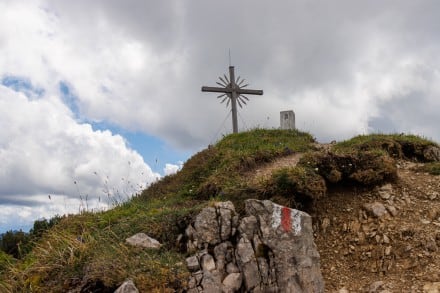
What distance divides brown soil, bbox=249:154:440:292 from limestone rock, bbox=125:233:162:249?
11.5ft

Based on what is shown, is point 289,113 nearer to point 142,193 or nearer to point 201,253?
point 142,193

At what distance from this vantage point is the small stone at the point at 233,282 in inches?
310

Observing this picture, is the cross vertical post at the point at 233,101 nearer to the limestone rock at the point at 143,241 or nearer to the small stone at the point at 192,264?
the limestone rock at the point at 143,241

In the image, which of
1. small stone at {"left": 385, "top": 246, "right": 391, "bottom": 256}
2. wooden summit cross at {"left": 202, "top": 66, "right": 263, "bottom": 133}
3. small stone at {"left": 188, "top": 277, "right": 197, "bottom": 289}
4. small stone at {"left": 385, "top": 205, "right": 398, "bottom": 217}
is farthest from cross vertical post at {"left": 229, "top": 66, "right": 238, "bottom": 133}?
small stone at {"left": 188, "top": 277, "right": 197, "bottom": 289}

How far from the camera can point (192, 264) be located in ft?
26.2

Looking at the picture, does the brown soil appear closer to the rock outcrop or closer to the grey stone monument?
the rock outcrop

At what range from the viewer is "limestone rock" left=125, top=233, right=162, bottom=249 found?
867 cm

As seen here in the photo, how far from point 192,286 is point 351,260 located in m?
3.87

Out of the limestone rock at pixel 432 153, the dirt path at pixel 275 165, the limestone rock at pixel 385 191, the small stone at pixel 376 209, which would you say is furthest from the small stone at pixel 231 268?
the limestone rock at pixel 432 153

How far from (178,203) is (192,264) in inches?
208

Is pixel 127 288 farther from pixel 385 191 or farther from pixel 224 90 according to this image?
pixel 224 90

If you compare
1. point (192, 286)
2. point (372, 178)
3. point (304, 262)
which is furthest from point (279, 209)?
point (372, 178)

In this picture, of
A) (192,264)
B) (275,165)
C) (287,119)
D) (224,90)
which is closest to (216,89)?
(224,90)

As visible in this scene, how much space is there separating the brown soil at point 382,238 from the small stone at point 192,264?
2.84m
